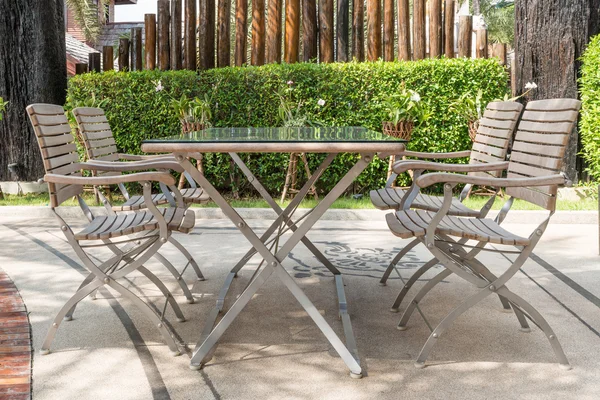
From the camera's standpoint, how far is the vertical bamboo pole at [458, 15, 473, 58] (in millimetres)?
8055

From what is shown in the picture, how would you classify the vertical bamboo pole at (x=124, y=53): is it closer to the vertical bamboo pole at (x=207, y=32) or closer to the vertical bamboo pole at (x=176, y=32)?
the vertical bamboo pole at (x=176, y=32)

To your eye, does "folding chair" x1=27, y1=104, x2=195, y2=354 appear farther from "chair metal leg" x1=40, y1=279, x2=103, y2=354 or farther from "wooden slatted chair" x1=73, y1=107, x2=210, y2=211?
"wooden slatted chair" x1=73, y1=107, x2=210, y2=211

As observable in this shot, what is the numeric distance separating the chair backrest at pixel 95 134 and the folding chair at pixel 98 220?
29 centimetres

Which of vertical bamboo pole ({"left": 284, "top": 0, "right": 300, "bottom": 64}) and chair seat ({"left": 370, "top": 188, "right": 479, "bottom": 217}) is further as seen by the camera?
vertical bamboo pole ({"left": 284, "top": 0, "right": 300, "bottom": 64})

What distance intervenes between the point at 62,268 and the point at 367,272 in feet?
7.34

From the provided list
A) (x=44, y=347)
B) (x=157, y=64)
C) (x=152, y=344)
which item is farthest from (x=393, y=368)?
(x=157, y=64)

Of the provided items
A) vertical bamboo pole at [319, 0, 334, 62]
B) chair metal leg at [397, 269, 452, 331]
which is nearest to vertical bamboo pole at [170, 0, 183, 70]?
vertical bamboo pole at [319, 0, 334, 62]

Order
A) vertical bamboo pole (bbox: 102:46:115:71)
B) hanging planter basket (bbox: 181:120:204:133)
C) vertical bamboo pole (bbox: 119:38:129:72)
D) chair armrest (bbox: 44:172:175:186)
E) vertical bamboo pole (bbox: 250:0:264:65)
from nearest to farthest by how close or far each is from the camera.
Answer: chair armrest (bbox: 44:172:175:186) → hanging planter basket (bbox: 181:120:204:133) → vertical bamboo pole (bbox: 250:0:264:65) → vertical bamboo pole (bbox: 119:38:129:72) → vertical bamboo pole (bbox: 102:46:115:71)

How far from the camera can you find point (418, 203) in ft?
13.6

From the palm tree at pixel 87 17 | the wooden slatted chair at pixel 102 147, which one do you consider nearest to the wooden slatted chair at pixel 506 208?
the wooden slatted chair at pixel 102 147

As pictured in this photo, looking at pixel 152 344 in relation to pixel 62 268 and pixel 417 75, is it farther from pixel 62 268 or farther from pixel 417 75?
pixel 417 75

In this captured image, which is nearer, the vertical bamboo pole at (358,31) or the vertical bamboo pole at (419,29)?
the vertical bamboo pole at (419,29)

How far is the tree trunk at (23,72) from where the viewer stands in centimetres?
801

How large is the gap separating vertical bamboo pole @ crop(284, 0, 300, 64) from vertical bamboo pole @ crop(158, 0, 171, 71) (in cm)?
159
